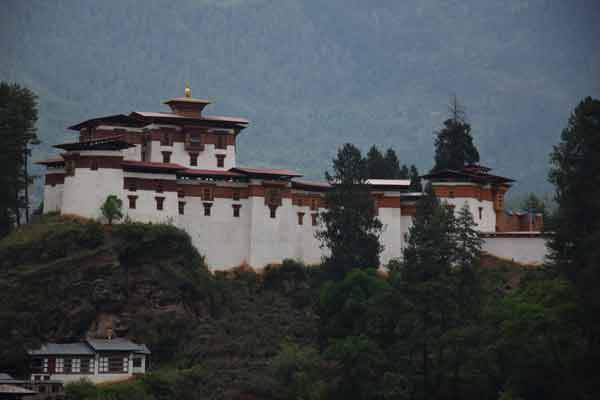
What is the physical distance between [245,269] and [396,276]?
46.9 feet

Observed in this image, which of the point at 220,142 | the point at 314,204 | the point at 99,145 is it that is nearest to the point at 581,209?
the point at 314,204

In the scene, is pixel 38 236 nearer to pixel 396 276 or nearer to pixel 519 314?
pixel 396 276

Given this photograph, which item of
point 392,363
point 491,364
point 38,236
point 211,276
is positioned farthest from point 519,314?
point 38,236

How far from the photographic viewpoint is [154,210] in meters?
87.6

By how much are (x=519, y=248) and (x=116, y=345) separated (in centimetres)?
3435

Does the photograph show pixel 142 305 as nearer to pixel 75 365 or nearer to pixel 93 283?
pixel 93 283

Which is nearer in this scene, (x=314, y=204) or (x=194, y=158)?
(x=194, y=158)

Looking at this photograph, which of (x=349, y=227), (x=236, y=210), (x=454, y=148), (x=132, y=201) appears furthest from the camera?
(x=454, y=148)

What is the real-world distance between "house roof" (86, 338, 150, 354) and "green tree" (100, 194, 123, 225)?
9794 mm

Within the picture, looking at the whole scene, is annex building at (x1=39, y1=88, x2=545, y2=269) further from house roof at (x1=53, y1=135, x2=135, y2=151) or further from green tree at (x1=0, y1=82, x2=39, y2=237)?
green tree at (x1=0, y1=82, x2=39, y2=237)

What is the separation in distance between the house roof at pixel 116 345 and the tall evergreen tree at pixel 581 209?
25788 mm

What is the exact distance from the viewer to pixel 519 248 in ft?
315

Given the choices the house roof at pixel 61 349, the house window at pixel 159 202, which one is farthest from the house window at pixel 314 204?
the house roof at pixel 61 349

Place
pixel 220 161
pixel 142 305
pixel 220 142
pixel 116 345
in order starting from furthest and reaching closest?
pixel 220 142 < pixel 220 161 < pixel 142 305 < pixel 116 345
